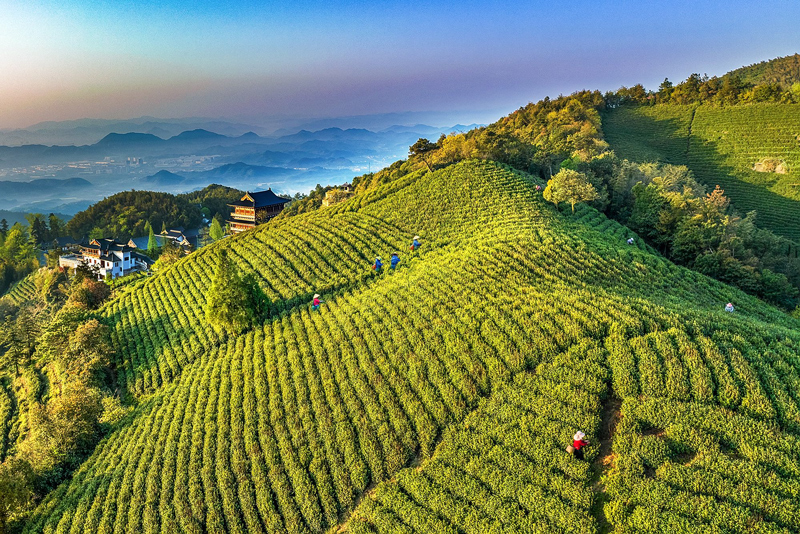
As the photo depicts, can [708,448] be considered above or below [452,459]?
above

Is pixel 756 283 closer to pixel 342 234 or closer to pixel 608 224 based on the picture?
pixel 608 224

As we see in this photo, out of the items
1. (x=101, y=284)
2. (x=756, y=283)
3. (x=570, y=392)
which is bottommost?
(x=101, y=284)

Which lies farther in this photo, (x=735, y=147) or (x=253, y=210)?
(x=253, y=210)

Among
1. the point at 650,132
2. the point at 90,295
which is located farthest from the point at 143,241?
the point at 650,132

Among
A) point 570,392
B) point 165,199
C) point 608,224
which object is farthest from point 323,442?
point 165,199

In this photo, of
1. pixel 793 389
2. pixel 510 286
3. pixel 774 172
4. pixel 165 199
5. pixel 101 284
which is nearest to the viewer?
pixel 793 389

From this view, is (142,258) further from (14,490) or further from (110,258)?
(14,490)

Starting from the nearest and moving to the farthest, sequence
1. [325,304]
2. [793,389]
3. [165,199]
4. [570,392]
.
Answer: [793,389] < [570,392] < [325,304] < [165,199]

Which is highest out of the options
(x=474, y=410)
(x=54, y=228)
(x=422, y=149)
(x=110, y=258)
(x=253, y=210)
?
(x=422, y=149)
